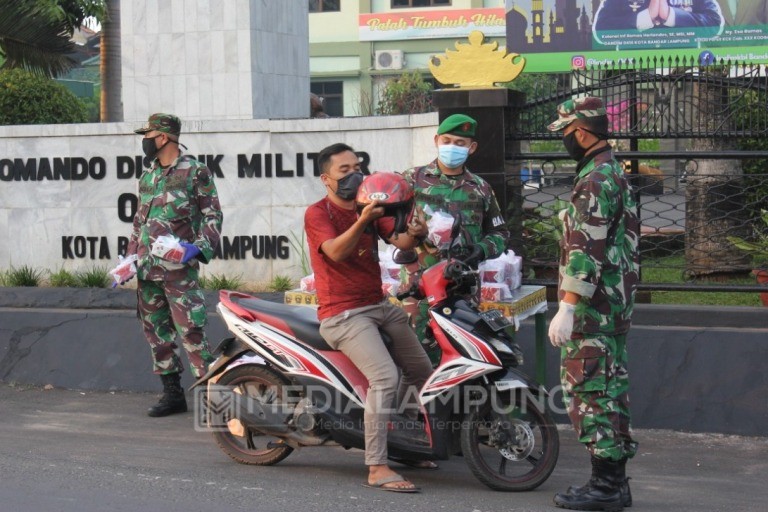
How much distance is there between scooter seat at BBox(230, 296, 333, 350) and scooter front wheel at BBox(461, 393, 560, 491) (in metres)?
0.89

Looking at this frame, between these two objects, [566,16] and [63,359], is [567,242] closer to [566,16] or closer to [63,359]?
[63,359]

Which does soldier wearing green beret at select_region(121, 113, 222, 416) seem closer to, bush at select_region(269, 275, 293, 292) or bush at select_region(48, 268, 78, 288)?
bush at select_region(269, 275, 293, 292)

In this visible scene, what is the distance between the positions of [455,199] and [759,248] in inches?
121

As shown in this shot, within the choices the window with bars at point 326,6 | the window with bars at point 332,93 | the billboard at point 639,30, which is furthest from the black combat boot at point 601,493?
the window with bars at point 326,6

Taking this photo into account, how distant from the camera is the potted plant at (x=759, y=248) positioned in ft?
28.6

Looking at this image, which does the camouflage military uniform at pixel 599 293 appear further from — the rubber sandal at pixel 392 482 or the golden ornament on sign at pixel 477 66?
the golden ornament on sign at pixel 477 66

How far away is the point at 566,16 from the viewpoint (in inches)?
950

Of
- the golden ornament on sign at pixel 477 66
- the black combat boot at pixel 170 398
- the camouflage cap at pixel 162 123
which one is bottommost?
the black combat boot at pixel 170 398

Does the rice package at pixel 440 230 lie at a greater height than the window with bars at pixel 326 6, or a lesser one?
lesser

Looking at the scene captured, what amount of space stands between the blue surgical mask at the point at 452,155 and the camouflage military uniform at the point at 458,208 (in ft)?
0.29

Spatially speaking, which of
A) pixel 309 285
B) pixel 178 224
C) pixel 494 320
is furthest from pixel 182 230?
pixel 494 320

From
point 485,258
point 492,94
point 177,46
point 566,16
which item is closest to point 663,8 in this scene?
point 566,16

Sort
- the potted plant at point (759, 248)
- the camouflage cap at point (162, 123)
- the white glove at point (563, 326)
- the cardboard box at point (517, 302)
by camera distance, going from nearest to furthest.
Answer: the white glove at point (563, 326), the cardboard box at point (517, 302), the camouflage cap at point (162, 123), the potted plant at point (759, 248)

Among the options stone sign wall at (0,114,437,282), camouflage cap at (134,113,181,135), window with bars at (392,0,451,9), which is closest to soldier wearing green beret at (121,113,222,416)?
camouflage cap at (134,113,181,135)
